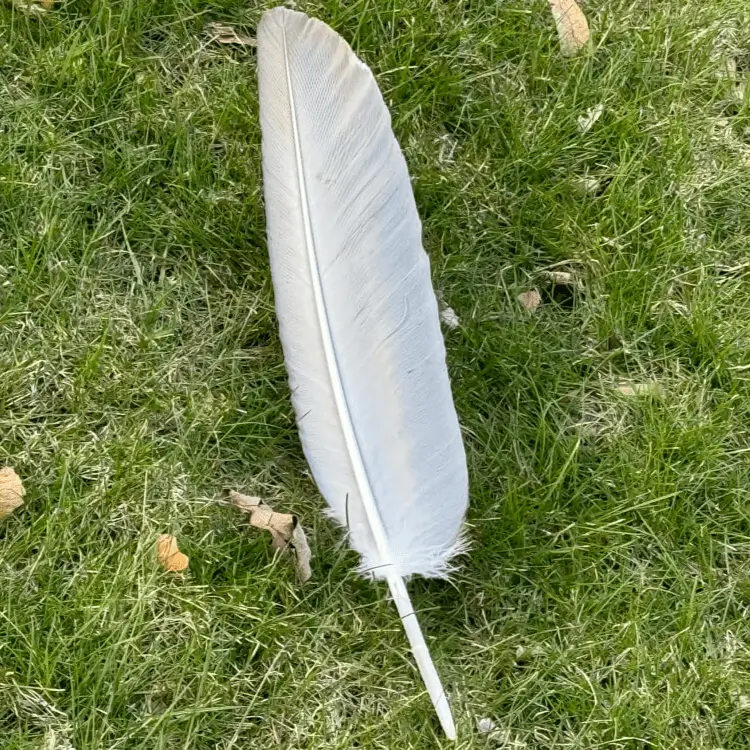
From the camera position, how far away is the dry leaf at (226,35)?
6.17 ft

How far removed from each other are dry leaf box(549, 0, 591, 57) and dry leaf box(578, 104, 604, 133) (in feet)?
0.48

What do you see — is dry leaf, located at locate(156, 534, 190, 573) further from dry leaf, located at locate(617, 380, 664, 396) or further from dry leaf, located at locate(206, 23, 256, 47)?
dry leaf, located at locate(206, 23, 256, 47)

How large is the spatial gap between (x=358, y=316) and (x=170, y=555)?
53 cm

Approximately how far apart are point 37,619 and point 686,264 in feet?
4.65

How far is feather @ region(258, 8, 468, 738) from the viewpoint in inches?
59.2

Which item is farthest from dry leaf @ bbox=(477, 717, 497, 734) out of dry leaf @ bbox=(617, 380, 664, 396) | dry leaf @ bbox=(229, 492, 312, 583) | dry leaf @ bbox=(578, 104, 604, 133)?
dry leaf @ bbox=(578, 104, 604, 133)

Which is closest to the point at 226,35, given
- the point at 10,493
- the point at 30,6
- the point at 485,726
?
the point at 30,6

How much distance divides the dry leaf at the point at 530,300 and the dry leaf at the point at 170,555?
2.69ft

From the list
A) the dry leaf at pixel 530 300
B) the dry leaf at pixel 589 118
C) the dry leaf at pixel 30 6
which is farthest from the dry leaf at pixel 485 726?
the dry leaf at pixel 30 6

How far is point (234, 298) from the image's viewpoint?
1.73m

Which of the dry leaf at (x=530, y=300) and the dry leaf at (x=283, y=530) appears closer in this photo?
the dry leaf at (x=283, y=530)

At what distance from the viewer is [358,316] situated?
1.56 meters

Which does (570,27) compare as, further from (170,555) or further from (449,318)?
(170,555)

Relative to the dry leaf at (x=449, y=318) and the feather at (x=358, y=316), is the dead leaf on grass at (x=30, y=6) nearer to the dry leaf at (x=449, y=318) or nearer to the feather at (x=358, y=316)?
the feather at (x=358, y=316)
